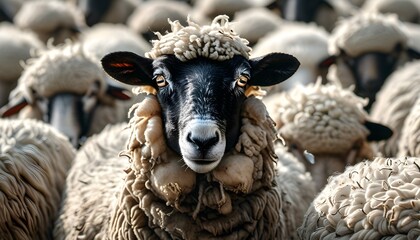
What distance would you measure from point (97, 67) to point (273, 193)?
2.59m

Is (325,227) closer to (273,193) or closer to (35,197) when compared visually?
(273,193)

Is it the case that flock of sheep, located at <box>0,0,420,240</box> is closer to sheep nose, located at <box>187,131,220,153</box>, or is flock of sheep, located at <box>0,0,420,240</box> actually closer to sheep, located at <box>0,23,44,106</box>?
sheep nose, located at <box>187,131,220,153</box>

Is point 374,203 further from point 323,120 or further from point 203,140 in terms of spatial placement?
point 323,120

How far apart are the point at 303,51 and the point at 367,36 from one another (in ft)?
1.81

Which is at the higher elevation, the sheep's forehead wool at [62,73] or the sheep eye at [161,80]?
the sheep eye at [161,80]

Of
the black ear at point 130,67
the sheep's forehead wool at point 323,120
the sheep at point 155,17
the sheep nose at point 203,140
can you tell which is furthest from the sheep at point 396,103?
the sheep at point 155,17

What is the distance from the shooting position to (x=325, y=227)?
3.43 meters

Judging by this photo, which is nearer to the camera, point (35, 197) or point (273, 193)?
point (273, 193)

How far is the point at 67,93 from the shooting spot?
562 centimetres

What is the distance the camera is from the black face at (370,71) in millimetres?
6789

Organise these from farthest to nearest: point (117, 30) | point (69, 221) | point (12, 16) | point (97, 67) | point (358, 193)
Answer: point (12, 16)
point (117, 30)
point (97, 67)
point (69, 221)
point (358, 193)

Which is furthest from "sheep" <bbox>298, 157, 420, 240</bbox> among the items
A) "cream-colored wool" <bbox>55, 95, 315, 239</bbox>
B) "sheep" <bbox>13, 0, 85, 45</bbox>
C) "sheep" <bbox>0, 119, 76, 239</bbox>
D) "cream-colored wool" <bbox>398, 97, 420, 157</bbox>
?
"sheep" <bbox>13, 0, 85, 45</bbox>

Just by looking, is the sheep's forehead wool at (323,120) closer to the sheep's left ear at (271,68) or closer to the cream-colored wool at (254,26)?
the sheep's left ear at (271,68)

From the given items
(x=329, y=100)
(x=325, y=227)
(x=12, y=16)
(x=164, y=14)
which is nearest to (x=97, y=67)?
(x=329, y=100)
